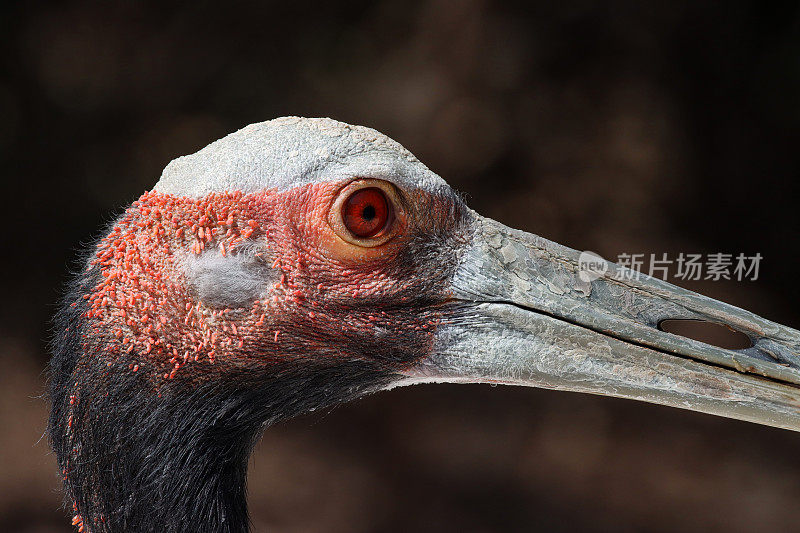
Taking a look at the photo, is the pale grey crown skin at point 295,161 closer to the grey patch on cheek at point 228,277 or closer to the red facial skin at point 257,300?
the red facial skin at point 257,300

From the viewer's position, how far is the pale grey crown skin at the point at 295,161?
2.17 m

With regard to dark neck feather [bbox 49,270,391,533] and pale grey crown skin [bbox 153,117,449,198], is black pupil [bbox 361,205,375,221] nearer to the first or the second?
pale grey crown skin [bbox 153,117,449,198]

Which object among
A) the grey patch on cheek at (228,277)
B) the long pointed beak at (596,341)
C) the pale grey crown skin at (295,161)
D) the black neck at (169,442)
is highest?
the pale grey crown skin at (295,161)

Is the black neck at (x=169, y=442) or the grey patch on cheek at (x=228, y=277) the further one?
the black neck at (x=169, y=442)

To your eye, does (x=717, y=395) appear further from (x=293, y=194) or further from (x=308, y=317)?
(x=293, y=194)

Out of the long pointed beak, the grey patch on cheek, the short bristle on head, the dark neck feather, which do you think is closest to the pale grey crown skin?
the short bristle on head

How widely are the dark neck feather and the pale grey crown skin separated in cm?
48

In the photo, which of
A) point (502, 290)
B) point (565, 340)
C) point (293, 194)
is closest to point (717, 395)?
point (565, 340)

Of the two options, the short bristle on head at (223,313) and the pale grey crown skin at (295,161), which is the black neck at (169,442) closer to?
the short bristle on head at (223,313)

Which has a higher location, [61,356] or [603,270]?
[603,270]

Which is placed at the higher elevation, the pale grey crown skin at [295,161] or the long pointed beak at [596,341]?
the pale grey crown skin at [295,161]

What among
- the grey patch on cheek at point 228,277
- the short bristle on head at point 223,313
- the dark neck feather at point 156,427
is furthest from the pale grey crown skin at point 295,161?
the dark neck feather at point 156,427

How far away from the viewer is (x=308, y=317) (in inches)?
86.6

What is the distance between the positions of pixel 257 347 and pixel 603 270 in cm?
99
